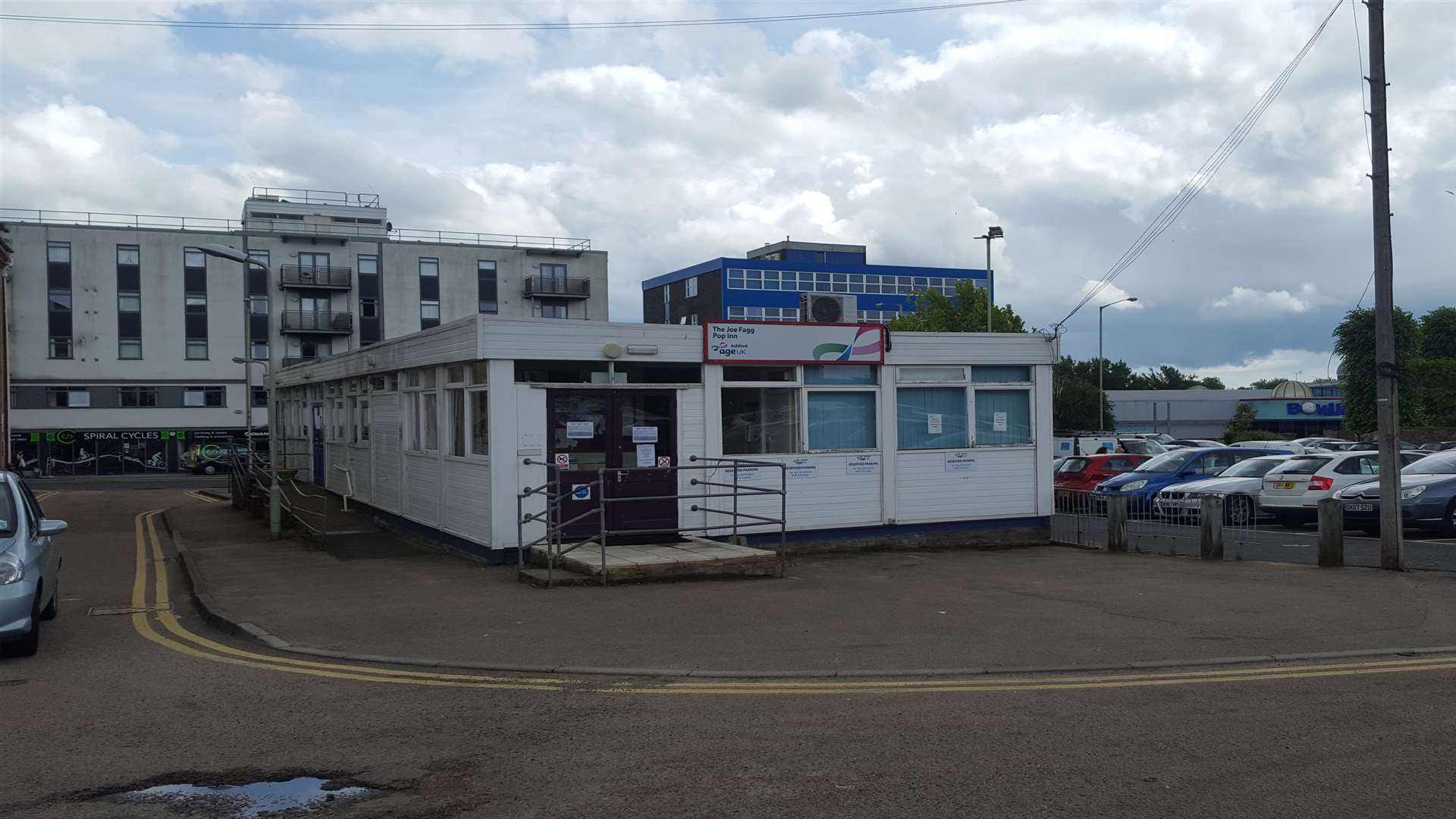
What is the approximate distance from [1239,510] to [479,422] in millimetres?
14340

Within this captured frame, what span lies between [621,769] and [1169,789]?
2715 mm

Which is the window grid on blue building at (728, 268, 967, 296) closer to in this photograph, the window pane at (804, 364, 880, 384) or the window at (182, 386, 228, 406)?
the window at (182, 386, 228, 406)

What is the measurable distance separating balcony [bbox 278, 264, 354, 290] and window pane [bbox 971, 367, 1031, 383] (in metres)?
58.1

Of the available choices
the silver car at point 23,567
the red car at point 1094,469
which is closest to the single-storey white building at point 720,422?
the silver car at point 23,567

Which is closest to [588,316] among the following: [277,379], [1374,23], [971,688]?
[277,379]

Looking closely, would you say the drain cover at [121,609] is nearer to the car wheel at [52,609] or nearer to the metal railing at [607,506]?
the car wheel at [52,609]

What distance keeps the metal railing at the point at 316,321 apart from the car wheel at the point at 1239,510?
2258 inches

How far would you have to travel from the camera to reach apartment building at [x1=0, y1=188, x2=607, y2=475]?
63438 millimetres

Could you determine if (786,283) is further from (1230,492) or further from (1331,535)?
(1331,535)

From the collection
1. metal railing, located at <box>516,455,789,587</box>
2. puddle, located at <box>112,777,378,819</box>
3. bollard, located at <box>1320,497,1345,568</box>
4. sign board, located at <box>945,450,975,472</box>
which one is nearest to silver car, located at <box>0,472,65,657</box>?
puddle, located at <box>112,777,378,819</box>

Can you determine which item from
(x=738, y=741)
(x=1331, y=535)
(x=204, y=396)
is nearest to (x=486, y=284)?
(x=204, y=396)

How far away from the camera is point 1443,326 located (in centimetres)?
7731

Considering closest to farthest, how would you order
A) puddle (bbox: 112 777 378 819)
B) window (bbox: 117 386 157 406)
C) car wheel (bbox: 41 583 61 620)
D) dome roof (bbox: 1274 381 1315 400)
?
puddle (bbox: 112 777 378 819)
car wheel (bbox: 41 583 61 620)
window (bbox: 117 386 157 406)
dome roof (bbox: 1274 381 1315 400)

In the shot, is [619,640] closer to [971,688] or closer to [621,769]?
[971,688]
